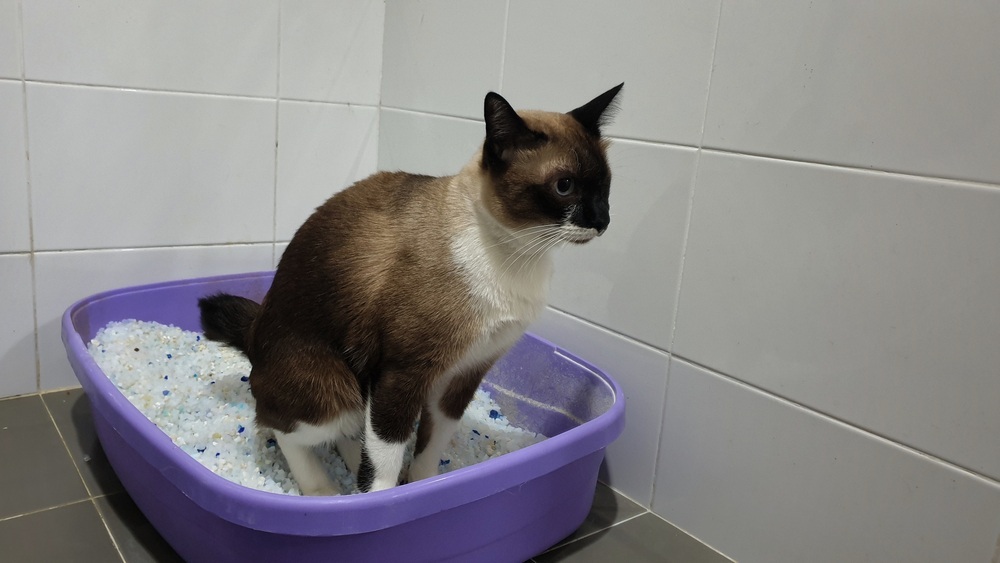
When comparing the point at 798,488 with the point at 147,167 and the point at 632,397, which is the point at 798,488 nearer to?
the point at 632,397

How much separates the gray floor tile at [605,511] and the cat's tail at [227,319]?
0.61 meters

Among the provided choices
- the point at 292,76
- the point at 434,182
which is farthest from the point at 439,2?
the point at 434,182

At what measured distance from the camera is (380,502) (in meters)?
0.77

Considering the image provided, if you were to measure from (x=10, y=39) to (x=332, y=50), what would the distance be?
0.59 metres

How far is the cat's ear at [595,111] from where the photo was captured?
919 mm

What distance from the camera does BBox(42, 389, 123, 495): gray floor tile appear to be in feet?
3.54

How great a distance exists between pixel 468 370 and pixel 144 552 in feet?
1.58

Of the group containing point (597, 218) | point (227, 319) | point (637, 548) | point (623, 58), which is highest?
point (623, 58)

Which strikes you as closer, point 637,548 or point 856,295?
point 856,295

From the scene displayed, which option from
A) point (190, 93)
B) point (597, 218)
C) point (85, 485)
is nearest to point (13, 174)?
point (190, 93)

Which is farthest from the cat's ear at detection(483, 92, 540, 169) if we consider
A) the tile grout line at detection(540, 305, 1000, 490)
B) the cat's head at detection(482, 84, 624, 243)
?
the tile grout line at detection(540, 305, 1000, 490)

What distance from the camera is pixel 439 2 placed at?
147cm

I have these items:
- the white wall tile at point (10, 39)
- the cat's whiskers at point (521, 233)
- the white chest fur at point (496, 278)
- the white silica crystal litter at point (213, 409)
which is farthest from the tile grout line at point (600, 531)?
the white wall tile at point (10, 39)

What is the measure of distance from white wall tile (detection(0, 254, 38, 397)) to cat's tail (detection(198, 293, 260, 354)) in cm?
38
